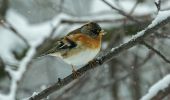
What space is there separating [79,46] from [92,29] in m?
0.16

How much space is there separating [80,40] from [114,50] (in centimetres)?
70

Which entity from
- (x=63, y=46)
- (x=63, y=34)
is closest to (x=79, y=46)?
(x=63, y=46)

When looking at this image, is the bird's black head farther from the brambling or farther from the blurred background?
the blurred background

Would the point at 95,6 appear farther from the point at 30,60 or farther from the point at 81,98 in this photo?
the point at 30,60

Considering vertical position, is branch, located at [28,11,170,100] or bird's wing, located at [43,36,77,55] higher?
bird's wing, located at [43,36,77,55]

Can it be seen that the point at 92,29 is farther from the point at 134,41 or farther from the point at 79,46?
the point at 134,41

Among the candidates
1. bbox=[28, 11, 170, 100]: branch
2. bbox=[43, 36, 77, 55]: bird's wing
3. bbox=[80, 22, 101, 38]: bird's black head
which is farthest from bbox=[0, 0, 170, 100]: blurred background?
bbox=[28, 11, 170, 100]: branch

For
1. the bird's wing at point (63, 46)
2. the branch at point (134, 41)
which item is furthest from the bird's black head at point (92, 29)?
the branch at point (134, 41)

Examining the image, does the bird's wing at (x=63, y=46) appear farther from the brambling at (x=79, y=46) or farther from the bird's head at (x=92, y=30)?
the bird's head at (x=92, y=30)

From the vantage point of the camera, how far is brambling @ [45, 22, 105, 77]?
298cm

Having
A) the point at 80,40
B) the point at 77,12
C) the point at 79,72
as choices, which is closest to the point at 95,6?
the point at 77,12

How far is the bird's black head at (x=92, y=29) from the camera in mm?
3146

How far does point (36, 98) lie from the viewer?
2.42m

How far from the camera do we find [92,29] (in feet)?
10.3
